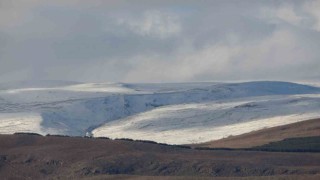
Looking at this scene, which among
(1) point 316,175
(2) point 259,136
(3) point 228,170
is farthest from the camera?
(2) point 259,136

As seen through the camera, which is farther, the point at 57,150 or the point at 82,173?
the point at 57,150

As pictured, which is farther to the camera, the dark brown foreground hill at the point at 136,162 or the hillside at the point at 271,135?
the hillside at the point at 271,135

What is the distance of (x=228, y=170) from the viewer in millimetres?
122562

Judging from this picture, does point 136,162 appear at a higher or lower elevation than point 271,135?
lower

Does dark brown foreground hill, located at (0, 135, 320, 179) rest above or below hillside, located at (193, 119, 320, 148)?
below

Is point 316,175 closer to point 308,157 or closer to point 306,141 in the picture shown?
point 308,157

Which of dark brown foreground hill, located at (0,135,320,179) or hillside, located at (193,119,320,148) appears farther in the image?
hillside, located at (193,119,320,148)

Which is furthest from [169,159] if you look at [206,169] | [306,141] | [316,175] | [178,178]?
[306,141]

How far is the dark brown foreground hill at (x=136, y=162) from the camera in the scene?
121 m

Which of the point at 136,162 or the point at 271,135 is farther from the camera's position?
the point at 271,135

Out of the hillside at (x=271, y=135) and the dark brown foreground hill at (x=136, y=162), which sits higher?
the hillside at (x=271, y=135)

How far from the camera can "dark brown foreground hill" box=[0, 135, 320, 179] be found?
12144 centimetres

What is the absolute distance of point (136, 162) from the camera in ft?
420

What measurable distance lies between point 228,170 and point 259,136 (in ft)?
197
